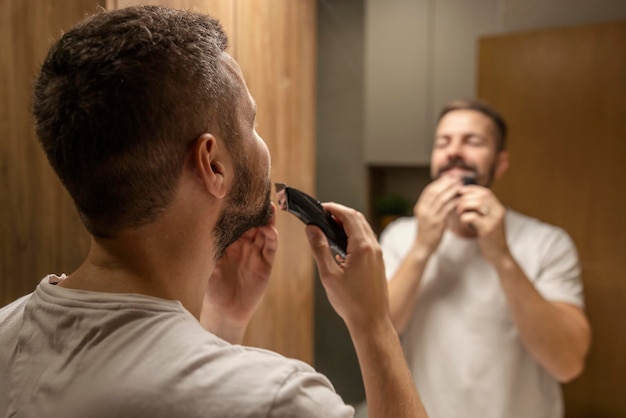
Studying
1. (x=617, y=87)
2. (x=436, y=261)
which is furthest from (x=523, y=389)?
(x=617, y=87)

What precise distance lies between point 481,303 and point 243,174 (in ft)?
2.67

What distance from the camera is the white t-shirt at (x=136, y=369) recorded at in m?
0.43

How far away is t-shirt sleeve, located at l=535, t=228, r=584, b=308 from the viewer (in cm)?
120

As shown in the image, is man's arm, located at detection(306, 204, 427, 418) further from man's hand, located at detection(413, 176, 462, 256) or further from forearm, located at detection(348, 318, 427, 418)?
man's hand, located at detection(413, 176, 462, 256)

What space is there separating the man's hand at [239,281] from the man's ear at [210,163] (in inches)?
8.9

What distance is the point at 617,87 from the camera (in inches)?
61.5

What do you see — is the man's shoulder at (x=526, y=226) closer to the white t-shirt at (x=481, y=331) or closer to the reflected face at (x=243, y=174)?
the white t-shirt at (x=481, y=331)

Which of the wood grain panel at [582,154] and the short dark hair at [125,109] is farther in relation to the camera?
the wood grain panel at [582,154]

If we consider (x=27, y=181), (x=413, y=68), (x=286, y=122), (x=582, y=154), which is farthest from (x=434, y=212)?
(x=413, y=68)

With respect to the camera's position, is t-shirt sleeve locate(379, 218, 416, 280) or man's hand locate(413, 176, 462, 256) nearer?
man's hand locate(413, 176, 462, 256)

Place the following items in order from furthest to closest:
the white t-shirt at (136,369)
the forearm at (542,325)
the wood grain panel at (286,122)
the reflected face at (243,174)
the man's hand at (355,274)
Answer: the forearm at (542,325), the wood grain panel at (286,122), the man's hand at (355,274), the reflected face at (243,174), the white t-shirt at (136,369)

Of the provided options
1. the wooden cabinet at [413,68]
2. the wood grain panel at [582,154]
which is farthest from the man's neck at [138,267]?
the wooden cabinet at [413,68]

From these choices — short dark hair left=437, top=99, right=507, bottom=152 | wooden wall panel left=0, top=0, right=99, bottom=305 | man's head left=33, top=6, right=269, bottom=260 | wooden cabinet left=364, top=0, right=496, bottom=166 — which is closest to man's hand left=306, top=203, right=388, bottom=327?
man's head left=33, top=6, right=269, bottom=260

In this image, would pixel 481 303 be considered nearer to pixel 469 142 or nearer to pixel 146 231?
pixel 469 142
